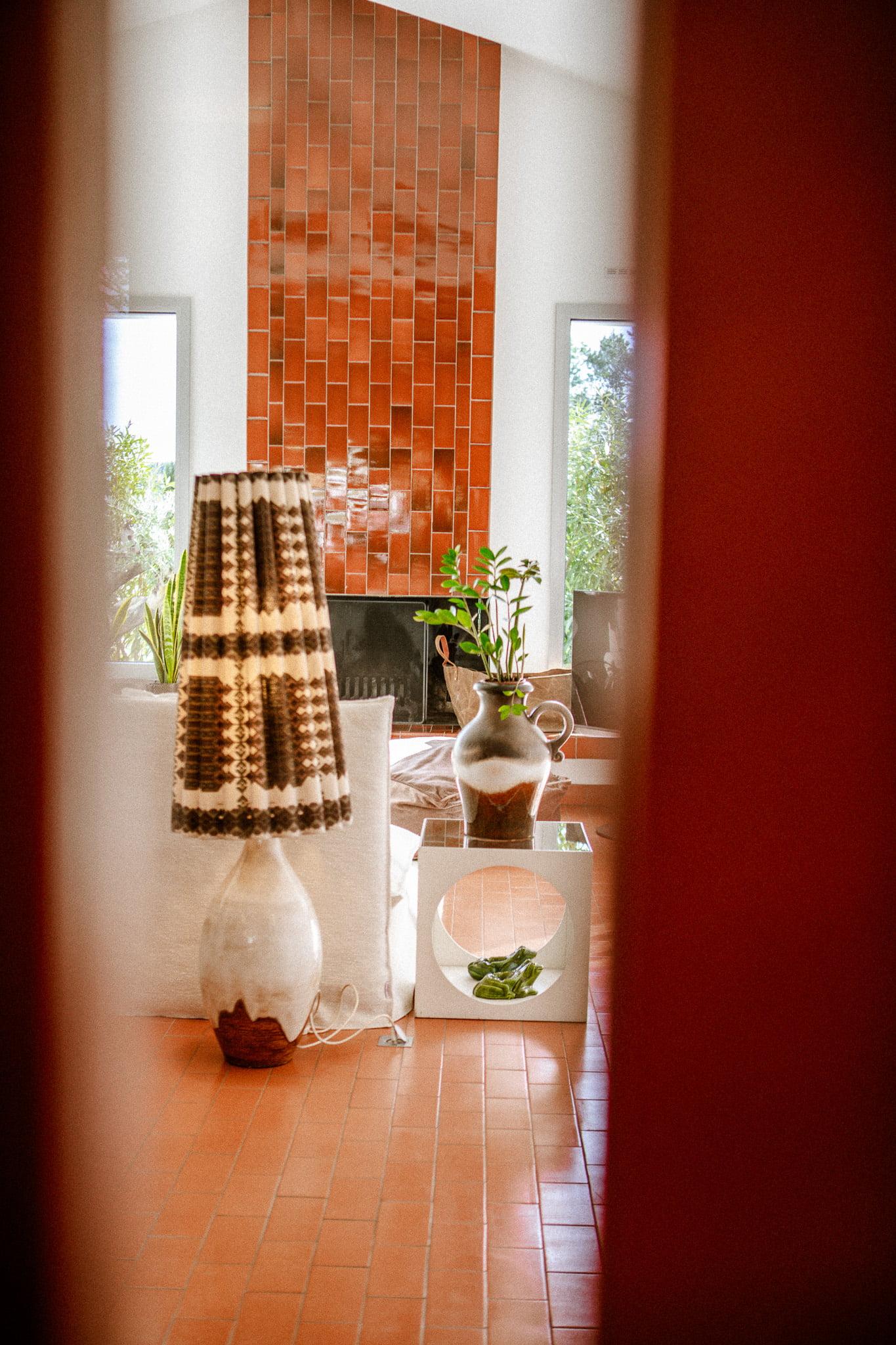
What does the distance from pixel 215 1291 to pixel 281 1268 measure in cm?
11

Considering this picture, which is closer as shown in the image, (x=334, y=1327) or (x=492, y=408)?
(x=334, y=1327)

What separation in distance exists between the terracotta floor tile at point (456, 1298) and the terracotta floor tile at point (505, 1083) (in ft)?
2.20

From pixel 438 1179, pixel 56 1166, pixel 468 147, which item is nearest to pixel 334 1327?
pixel 438 1179

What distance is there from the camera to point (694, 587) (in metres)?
0.55

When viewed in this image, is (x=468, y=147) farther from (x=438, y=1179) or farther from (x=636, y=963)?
(x=636, y=963)

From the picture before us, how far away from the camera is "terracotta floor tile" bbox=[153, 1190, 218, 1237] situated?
5.94 ft

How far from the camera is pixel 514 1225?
6.04 feet

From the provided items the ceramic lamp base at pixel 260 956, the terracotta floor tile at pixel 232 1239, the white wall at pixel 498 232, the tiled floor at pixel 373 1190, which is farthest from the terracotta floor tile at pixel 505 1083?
the white wall at pixel 498 232

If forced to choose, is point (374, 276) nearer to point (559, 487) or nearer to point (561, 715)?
point (559, 487)

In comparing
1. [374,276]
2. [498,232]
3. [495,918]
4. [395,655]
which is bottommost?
[495,918]

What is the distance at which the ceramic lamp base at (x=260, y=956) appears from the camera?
7.75ft

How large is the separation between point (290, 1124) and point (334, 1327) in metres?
0.68

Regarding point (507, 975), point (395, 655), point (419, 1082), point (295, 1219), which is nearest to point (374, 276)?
point (395, 655)

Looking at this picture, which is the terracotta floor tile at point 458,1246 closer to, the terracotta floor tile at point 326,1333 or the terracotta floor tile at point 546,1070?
the terracotta floor tile at point 326,1333
